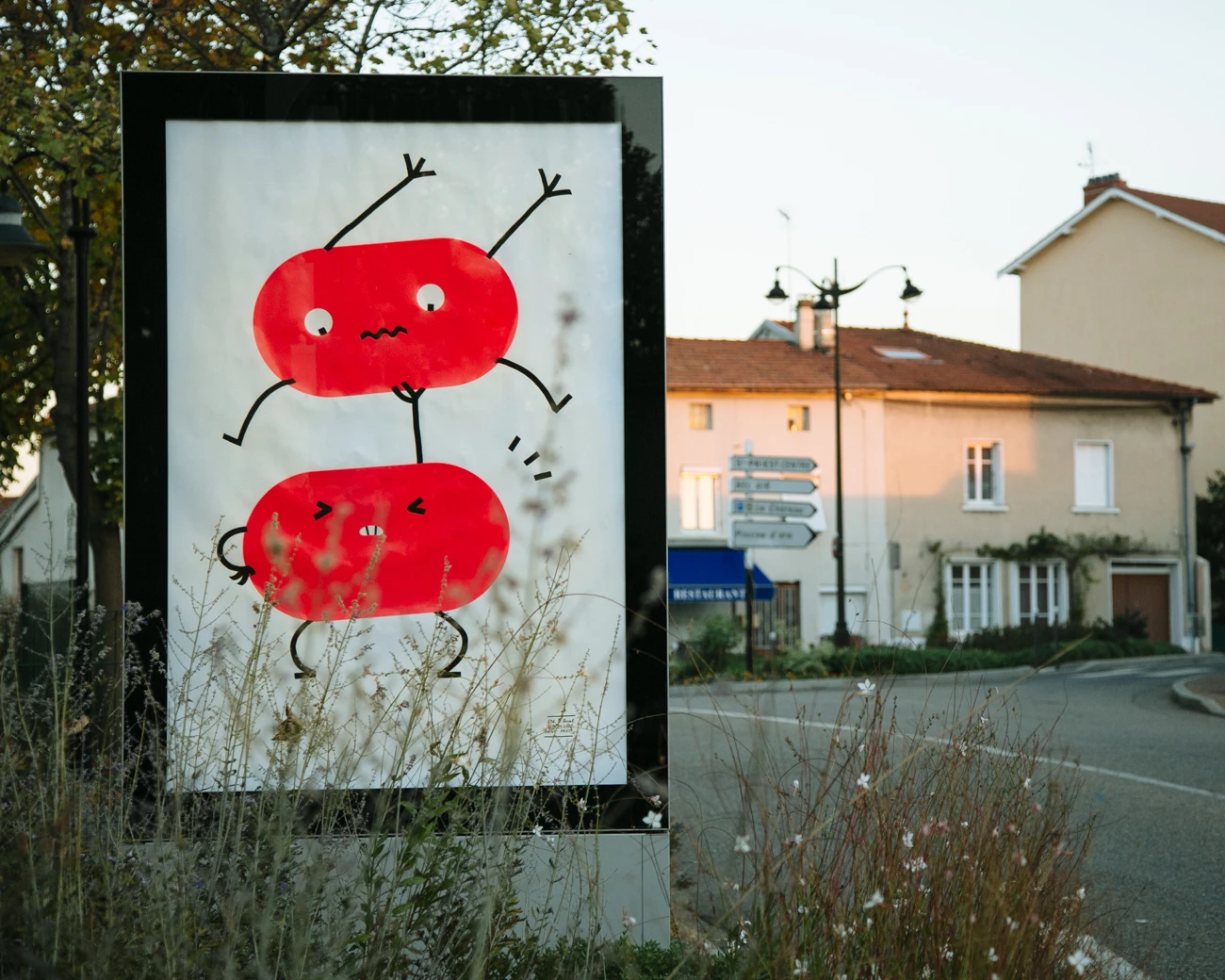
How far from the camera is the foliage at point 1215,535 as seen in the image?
128 ft

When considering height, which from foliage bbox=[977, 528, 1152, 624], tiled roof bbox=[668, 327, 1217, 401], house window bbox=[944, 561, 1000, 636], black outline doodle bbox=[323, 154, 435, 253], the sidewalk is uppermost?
tiled roof bbox=[668, 327, 1217, 401]

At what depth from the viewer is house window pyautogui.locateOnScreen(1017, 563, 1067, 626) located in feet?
118

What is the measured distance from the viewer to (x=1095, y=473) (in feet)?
123

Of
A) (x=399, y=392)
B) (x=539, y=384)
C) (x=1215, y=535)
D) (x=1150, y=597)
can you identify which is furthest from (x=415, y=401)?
(x=1215, y=535)

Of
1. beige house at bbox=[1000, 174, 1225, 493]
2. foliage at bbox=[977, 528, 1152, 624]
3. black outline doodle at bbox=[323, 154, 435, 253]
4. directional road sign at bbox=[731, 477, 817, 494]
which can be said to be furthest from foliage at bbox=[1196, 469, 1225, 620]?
black outline doodle at bbox=[323, 154, 435, 253]

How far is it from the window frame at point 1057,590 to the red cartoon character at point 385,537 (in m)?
33.7

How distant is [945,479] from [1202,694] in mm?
17048

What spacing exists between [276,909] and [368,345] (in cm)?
175

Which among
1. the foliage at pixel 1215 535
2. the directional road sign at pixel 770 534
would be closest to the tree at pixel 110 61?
the directional road sign at pixel 770 534

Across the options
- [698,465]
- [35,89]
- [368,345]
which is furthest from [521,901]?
[698,465]

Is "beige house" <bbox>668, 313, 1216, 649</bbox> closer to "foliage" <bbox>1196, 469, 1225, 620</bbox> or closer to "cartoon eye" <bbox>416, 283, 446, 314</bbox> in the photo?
"foliage" <bbox>1196, 469, 1225, 620</bbox>

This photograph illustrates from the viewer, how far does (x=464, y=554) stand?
404cm

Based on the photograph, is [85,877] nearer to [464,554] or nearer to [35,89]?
→ [464,554]

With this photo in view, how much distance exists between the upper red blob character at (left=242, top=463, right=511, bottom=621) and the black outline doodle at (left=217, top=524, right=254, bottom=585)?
0.02 meters
